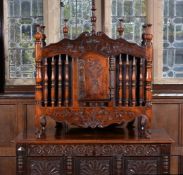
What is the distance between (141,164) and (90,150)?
0.36 m

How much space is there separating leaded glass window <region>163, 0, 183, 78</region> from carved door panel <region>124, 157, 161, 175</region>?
1.15 metres

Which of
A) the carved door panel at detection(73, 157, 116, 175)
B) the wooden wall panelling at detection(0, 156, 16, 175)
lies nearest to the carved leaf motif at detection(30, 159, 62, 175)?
the carved door panel at detection(73, 157, 116, 175)

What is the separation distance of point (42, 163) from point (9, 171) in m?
0.96

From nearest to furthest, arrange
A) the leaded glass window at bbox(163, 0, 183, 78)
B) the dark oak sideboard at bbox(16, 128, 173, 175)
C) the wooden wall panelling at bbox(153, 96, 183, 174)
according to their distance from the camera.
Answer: the dark oak sideboard at bbox(16, 128, 173, 175) < the wooden wall panelling at bbox(153, 96, 183, 174) < the leaded glass window at bbox(163, 0, 183, 78)

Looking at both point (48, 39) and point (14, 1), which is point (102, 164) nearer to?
point (48, 39)

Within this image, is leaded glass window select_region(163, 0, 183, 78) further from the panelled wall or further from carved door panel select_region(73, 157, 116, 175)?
carved door panel select_region(73, 157, 116, 175)

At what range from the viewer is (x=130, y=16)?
3.78 meters

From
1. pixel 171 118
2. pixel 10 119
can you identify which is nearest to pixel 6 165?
pixel 10 119

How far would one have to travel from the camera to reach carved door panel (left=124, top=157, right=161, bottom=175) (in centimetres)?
285

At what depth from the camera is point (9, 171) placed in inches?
146

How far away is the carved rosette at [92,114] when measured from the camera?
9.57 ft

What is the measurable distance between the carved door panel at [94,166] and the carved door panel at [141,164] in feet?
0.32

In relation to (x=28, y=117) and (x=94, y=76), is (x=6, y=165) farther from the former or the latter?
(x=94, y=76)

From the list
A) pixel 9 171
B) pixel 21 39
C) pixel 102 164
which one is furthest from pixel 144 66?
pixel 9 171
